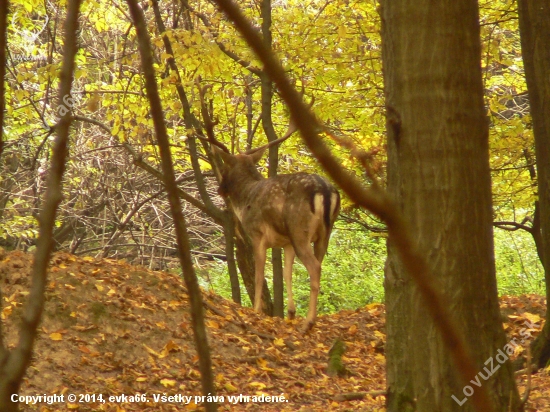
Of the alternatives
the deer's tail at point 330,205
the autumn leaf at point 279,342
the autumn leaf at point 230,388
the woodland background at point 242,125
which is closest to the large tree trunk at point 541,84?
the woodland background at point 242,125

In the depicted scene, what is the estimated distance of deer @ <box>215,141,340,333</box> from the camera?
30.9 feet

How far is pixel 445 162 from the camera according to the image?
269 centimetres

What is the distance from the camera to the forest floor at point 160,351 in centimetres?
622

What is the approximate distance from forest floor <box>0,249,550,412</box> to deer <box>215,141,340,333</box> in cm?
90

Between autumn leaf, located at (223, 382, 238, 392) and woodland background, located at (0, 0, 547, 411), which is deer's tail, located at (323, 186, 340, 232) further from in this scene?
autumn leaf, located at (223, 382, 238, 392)

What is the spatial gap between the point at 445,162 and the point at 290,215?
6980 mm

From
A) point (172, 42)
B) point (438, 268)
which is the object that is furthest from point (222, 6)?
point (172, 42)

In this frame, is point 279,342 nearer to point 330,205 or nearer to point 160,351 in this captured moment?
point 160,351

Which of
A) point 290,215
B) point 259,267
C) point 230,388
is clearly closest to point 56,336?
point 230,388

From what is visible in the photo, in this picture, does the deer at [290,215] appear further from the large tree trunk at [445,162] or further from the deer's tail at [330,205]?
the large tree trunk at [445,162]

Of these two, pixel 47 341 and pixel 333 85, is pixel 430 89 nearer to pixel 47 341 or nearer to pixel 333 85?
pixel 47 341

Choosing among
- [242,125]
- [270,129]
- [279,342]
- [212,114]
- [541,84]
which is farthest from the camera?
[242,125]

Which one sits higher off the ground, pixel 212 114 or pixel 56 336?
pixel 212 114

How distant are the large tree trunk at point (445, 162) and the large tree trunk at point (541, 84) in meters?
4.39
